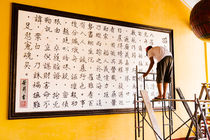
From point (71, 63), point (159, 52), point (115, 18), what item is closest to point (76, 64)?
point (71, 63)

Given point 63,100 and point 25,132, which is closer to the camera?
point 25,132

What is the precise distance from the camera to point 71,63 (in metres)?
3.35

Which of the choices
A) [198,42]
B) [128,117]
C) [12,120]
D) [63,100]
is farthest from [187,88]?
[12,120]

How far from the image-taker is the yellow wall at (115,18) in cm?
295

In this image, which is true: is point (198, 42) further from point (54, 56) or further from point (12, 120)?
point (12, 120)

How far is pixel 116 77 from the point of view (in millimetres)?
3715

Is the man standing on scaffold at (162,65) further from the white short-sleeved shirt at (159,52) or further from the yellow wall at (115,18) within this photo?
the yellow wall at (115,18)

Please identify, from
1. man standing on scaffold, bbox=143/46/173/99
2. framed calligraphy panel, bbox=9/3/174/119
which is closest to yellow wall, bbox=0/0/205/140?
framed calligraphy panel, bbox=9/3/174/119

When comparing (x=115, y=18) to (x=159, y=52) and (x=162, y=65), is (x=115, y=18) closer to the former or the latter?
(x=159, y=52)

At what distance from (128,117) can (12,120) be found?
5.74 ft

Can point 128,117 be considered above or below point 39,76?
below

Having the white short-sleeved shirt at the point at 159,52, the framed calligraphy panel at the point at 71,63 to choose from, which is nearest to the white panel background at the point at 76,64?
the framed calligraphy panel at the point at 71,63

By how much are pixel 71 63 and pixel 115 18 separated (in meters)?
1.10

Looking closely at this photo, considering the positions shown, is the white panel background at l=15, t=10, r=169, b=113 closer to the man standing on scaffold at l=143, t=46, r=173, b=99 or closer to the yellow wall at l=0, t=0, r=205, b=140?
the yellow wall at l=0, t=0, r=205, b=140
